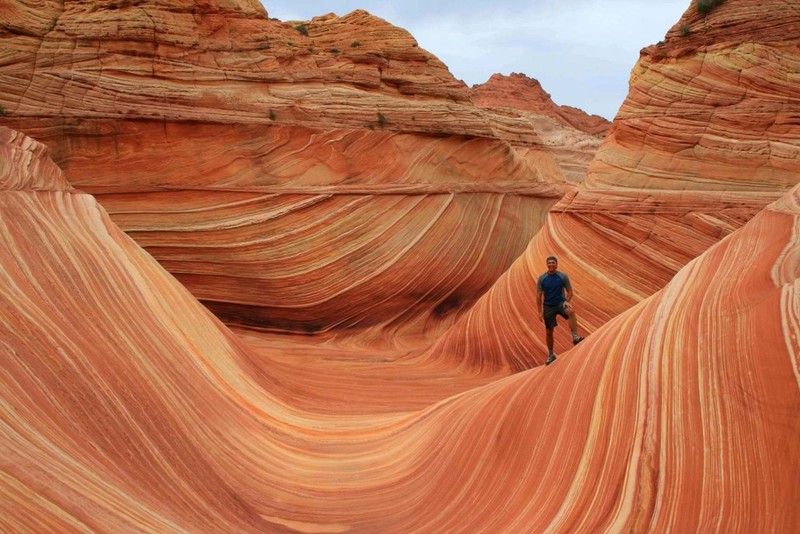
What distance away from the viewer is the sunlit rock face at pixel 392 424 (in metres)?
3.77

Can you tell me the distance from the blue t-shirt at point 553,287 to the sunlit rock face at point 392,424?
127 cm

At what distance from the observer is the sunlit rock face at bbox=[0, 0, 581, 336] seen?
12.2 m

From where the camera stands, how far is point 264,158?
1305 cm

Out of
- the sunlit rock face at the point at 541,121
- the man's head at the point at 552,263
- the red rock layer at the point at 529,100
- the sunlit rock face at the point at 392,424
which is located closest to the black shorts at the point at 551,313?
the man's head at the point at 552,263

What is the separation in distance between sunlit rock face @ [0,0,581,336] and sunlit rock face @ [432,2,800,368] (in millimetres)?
2579

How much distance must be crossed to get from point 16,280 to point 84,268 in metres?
0.96

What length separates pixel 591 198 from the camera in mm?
10516

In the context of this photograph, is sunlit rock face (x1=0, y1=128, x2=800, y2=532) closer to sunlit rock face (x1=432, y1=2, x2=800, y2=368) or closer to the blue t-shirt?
the blue t-shirt

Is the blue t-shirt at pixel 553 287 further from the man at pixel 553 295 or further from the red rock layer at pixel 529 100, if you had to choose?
the red rock layer at pixel 529 100

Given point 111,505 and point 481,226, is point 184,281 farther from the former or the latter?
point 111,505

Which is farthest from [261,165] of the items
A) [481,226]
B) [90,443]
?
[90,443]

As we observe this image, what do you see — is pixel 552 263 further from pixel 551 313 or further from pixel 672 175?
pixel 672 175

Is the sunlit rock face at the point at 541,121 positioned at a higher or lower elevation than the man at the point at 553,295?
higher

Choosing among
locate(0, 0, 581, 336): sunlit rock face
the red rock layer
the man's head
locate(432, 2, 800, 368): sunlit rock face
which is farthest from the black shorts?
the red rock layer
